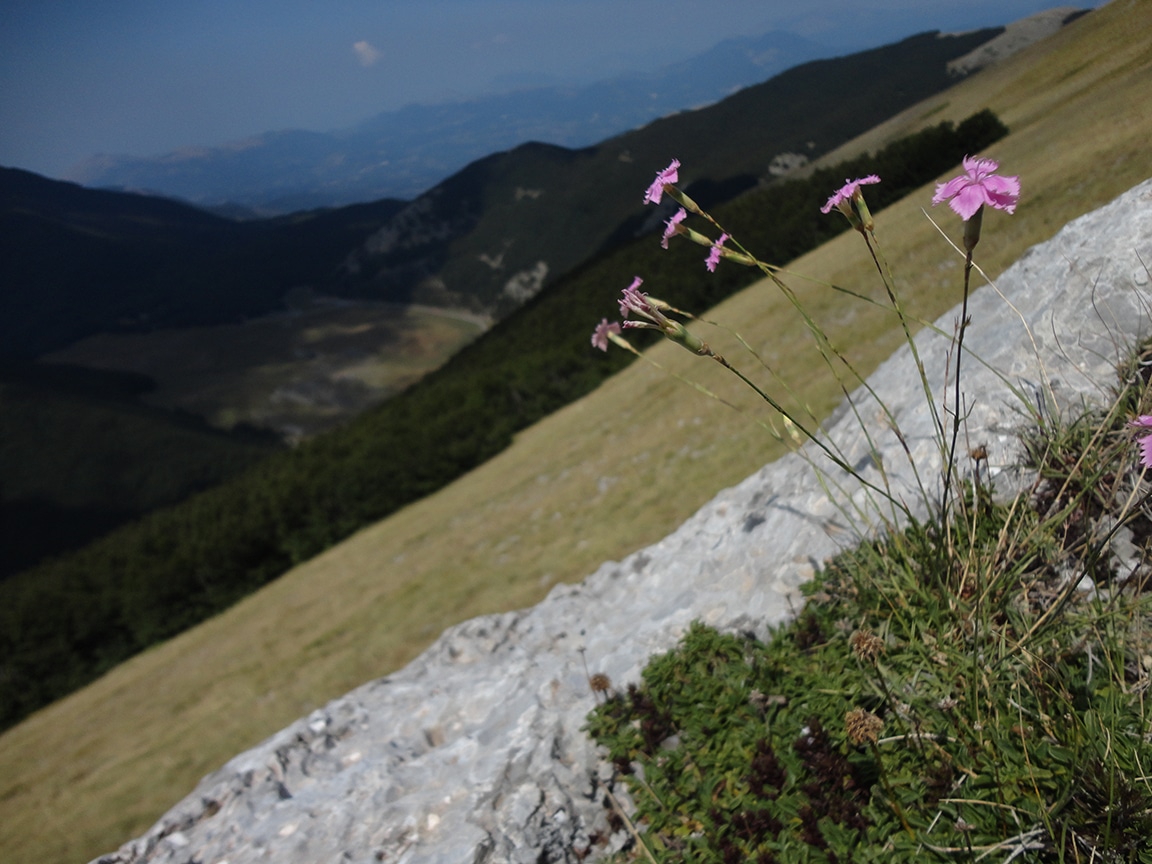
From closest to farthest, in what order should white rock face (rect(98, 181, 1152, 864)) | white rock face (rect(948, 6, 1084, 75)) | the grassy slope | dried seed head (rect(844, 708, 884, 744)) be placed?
1. dried seed head (rect(844, 708, 884, 744))
2. white rock face (rect(98, 181, 1152, 864))
3. the grassy slope
4. white rock face (rect(948, 6, 1084, 75))

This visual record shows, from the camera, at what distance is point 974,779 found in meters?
2.27

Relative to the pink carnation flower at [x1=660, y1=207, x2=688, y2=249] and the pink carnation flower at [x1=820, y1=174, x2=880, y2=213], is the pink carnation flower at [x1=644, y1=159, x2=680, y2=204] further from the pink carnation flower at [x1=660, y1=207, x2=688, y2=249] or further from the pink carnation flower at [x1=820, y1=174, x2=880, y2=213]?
the pink carnation flower at [x1=820, y1=174, x2=880, y2=213]

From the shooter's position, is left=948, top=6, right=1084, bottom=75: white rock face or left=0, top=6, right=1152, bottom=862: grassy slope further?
left=948, top=6, right=1084, bottom=75: white rock face

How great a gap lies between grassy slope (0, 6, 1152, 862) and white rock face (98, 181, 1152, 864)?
5944mm

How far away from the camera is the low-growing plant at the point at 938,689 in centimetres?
209

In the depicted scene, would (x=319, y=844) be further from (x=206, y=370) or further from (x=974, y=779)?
(x=206, y=370)

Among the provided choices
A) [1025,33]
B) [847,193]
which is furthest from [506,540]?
[1025,33]

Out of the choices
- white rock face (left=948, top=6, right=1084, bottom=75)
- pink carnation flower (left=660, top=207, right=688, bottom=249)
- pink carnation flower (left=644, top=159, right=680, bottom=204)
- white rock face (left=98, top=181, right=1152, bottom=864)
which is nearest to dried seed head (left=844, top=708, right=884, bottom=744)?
white rock face (left=98, top=181, right=1152, bottom=864)

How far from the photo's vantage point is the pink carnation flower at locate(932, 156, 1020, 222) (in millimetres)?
1666

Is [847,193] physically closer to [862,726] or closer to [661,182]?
[661,182]

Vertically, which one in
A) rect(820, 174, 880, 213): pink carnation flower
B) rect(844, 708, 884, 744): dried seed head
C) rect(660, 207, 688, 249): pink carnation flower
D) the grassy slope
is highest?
rect(660, 207, 688, 249): pink carnation flower

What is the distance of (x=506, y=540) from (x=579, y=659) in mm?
11633

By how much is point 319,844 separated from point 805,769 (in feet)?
9.99

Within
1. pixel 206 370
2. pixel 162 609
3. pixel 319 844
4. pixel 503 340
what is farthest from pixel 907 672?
pixel 206 370
